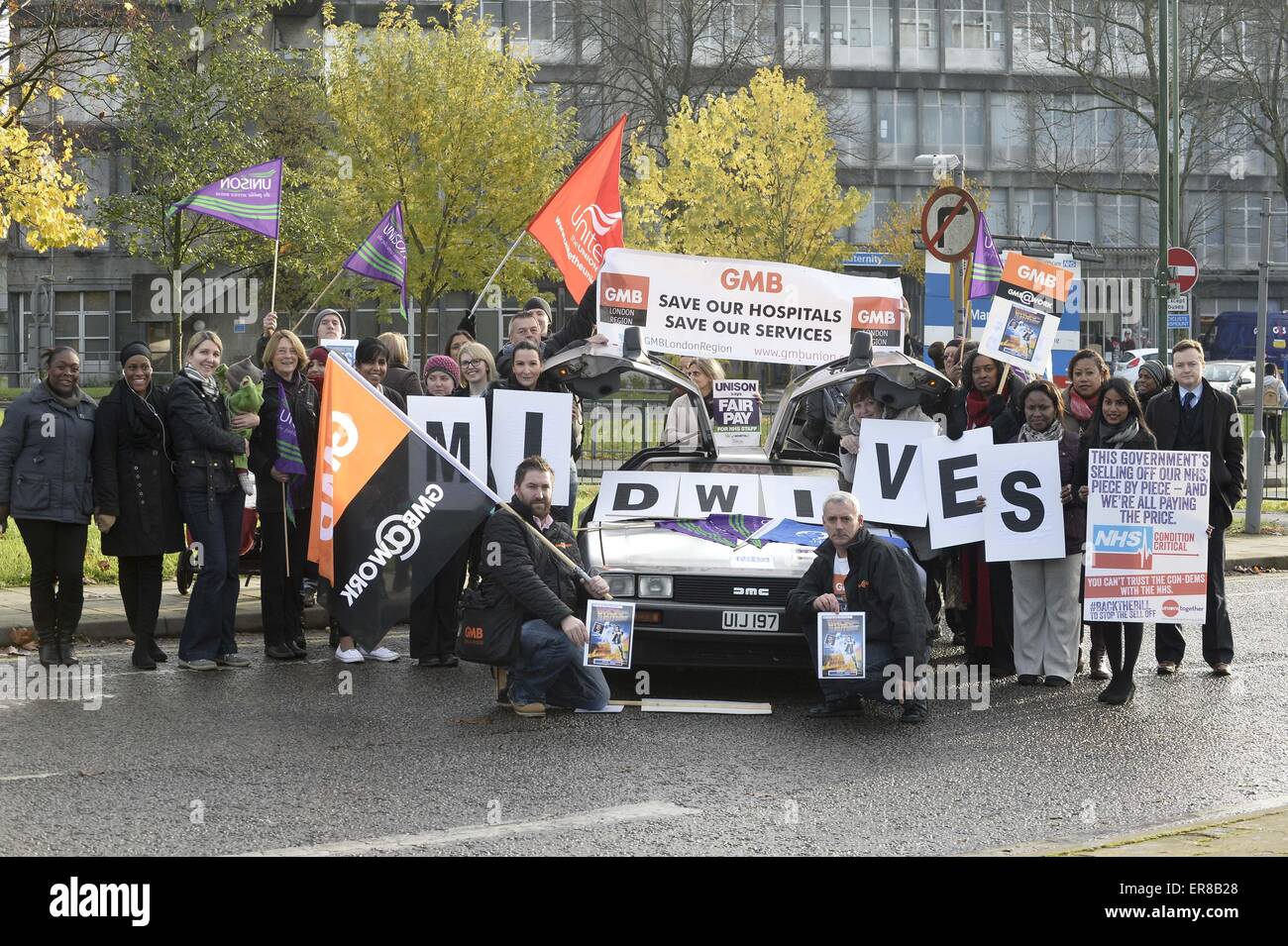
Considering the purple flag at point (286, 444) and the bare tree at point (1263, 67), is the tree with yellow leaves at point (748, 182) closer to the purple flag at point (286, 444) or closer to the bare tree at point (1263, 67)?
the bare tree at point (1263, 67)

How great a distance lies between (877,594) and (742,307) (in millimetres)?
3411

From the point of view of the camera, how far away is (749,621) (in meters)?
9.45

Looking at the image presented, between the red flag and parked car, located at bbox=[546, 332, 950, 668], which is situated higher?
the red flag

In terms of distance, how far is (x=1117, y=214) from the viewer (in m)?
67.4

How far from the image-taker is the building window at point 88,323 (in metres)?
59.4

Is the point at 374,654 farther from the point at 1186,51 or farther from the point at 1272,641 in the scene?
the point at 1186,51

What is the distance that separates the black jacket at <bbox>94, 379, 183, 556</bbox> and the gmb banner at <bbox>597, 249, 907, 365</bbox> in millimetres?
3292

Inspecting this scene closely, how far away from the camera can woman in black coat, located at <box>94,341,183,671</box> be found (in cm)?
1047

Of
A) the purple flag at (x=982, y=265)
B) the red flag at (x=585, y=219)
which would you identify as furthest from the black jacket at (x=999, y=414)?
the red flag at (x=585, y=219)

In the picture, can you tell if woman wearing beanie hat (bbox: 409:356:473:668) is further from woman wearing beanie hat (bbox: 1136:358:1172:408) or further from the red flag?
woman wearing beanie hat (bbox: 1136:358:1172:408)

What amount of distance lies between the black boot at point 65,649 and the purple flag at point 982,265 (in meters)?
7.80

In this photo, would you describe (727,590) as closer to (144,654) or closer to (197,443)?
(197,443)

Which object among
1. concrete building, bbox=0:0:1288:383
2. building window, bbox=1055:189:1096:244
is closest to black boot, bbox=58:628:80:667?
concrete building, bbox=0:0:1288:383

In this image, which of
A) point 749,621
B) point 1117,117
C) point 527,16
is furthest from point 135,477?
point 1117,117
